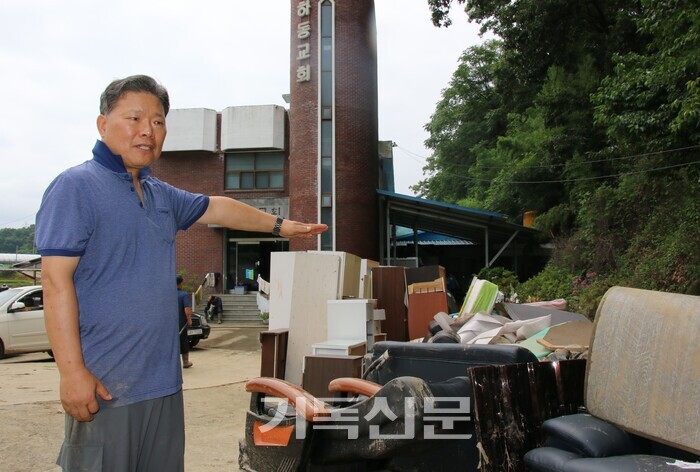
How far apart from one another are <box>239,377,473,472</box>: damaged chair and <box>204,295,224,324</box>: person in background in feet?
51.0

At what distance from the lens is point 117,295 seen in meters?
1.61

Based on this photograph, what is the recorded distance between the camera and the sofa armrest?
2.08 meters

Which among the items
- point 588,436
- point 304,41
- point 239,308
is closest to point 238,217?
point 588,436

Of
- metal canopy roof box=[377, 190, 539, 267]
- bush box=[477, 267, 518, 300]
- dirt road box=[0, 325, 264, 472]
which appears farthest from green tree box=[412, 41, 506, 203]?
dirt road box=[0, 325, 264, 472]

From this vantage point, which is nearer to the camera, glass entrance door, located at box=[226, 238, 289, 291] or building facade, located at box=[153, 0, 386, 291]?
building facade, located at box=[153, 0, 386, 291]

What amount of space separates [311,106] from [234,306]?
7437 mm

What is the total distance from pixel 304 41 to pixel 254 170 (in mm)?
5309

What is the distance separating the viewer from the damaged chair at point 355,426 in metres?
1.67

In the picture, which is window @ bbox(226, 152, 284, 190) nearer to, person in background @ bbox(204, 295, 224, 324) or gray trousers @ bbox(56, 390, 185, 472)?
person in background @ bbox(204, 295, 224, 324)

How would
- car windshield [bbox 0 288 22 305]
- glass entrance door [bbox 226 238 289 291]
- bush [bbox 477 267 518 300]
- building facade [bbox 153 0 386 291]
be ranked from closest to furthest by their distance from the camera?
car windshield [bbox 0 288 22 305] → bush [bbox 477 267 518 300] → building facade [bbox 153 0 386 291] → glass entrance door [bbox 226 238 289 291]

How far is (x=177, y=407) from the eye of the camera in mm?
1796

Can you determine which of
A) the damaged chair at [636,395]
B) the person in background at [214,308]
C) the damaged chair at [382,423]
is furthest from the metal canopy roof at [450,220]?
the damaged chair at [636,395]

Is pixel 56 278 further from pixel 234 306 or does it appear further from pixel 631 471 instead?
pixel 234 306

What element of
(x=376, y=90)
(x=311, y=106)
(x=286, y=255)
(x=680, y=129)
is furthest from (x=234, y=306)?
(x=680, y=129)
